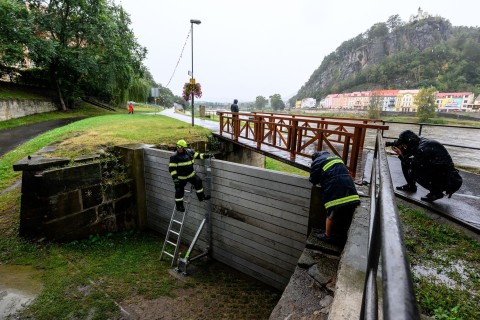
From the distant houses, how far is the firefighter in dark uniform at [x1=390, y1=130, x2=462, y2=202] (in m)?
75.8

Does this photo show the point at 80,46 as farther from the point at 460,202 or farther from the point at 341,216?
the point at 460,202

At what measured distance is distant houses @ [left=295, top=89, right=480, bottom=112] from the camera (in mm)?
74188

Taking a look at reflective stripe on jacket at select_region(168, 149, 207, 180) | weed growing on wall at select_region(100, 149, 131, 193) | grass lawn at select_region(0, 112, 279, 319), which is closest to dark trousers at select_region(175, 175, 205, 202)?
reflective stripe on jacket at select_region(168, 149, 207, 180)

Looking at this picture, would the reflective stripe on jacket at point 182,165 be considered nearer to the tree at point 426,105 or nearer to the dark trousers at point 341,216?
the dark trousers at point 341,216

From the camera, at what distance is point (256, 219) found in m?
5.49

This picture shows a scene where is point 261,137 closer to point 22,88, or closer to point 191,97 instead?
point 191,97

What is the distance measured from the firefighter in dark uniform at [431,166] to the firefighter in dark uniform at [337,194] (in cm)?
129

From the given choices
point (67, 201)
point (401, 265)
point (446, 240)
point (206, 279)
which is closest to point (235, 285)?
point (206, 279)

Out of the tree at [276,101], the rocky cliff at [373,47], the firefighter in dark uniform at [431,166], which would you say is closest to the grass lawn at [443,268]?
the firefighter in dark uniform at [431,166]

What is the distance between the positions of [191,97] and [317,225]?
1144 centimetres

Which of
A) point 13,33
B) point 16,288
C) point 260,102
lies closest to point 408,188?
point 16,288

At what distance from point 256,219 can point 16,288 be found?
Result: 4.53 meters

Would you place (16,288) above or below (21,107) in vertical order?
below

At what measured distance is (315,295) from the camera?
319 centimetres
